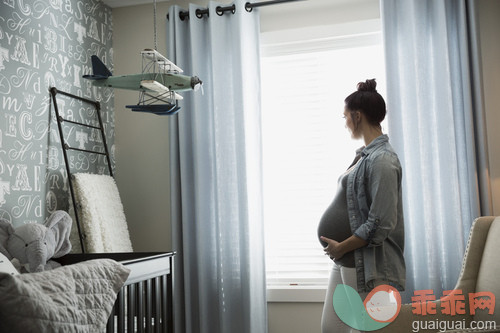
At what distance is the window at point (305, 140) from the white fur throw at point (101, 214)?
33.6 inches

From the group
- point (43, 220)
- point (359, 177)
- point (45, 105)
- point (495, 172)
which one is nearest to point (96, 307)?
point (359, 177)

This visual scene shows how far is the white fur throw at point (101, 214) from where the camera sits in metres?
2.66

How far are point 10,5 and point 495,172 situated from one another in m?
2.56

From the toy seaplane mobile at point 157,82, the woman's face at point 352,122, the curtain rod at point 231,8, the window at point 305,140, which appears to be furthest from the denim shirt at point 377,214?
the curtain rod at point 231,8

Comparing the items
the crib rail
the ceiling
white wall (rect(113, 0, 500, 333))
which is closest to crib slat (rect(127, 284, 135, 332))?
the crib rail

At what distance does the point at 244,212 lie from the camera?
2904 millimetres

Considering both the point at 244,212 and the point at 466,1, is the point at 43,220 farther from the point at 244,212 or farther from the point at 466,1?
the point at 466,1

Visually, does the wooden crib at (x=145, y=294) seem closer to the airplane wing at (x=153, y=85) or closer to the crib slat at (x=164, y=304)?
the crib slat at (x=164, y=304)

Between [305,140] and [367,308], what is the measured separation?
138 centimetres

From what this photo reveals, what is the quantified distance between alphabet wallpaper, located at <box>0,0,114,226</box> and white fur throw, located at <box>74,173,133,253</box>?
12 cm

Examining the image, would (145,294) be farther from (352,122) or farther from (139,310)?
(352,122)

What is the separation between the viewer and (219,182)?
295cm

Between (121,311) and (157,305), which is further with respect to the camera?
(157,305)

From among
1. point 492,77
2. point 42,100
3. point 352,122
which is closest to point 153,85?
point 352,122
